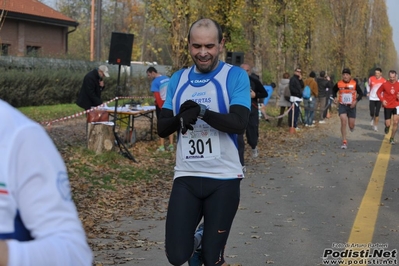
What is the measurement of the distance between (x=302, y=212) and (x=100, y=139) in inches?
275

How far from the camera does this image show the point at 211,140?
4867 mm

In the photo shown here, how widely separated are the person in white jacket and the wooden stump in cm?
1377

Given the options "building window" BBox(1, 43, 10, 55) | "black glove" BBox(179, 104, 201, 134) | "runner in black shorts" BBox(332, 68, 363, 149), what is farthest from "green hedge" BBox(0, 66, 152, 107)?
"black glove" BBox(179, 104, 201, 134)

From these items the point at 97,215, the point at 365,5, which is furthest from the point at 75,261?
the point at 365,5

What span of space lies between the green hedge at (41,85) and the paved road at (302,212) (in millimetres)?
14227

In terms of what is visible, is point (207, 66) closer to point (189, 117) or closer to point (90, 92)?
point (189, 117)

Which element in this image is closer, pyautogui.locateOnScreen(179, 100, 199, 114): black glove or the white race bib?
pyautogui.locateOnScreen(179, 100, 199, 114): black glove

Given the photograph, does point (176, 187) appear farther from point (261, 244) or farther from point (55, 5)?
point (55, 5)

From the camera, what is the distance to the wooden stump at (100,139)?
1555 cm

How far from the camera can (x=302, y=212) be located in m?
9.50

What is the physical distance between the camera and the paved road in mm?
7297

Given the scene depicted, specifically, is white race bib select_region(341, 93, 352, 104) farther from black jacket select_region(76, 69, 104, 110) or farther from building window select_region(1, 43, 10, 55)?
building window select_region(1, 43, 10, 55)

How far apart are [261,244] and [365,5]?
5238 cm

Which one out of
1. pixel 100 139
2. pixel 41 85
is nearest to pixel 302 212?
pixel 100 139
